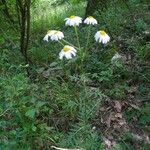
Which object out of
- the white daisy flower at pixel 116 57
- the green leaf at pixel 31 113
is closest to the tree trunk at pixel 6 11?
the white daisy flower at pixel 116 57

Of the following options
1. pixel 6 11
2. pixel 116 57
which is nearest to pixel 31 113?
pixel 116 57

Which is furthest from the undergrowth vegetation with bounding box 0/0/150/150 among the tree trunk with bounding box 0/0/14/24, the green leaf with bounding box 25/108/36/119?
the tree trunk with bounding box 0/0/14/24

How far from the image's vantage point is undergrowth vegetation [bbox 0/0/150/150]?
3.64 m

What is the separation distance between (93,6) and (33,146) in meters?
3.43

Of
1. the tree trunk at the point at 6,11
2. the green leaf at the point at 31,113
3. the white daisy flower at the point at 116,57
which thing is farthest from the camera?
the tree trunk at the point at 6,11

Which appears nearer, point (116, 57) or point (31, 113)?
point (31, 113)

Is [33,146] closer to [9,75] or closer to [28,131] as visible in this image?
[28,131]

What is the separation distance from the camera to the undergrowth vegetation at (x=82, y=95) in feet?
11.9

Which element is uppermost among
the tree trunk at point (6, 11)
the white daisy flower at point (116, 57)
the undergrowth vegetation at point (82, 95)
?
the tree trunk at point (6, 11)

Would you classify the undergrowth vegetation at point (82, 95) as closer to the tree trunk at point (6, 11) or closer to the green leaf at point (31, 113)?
the green leaf at point (31, 113)

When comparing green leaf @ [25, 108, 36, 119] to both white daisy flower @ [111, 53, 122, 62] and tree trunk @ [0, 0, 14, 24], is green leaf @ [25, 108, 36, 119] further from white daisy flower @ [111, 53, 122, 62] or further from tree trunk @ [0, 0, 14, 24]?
tree trunk @ [0, 0, 14, 24]

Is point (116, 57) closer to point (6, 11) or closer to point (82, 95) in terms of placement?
point (82, 95)

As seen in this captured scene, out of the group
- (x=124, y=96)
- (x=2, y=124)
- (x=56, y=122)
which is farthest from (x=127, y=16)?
(x=2, y=124)

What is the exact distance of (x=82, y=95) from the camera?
3.94 metres
